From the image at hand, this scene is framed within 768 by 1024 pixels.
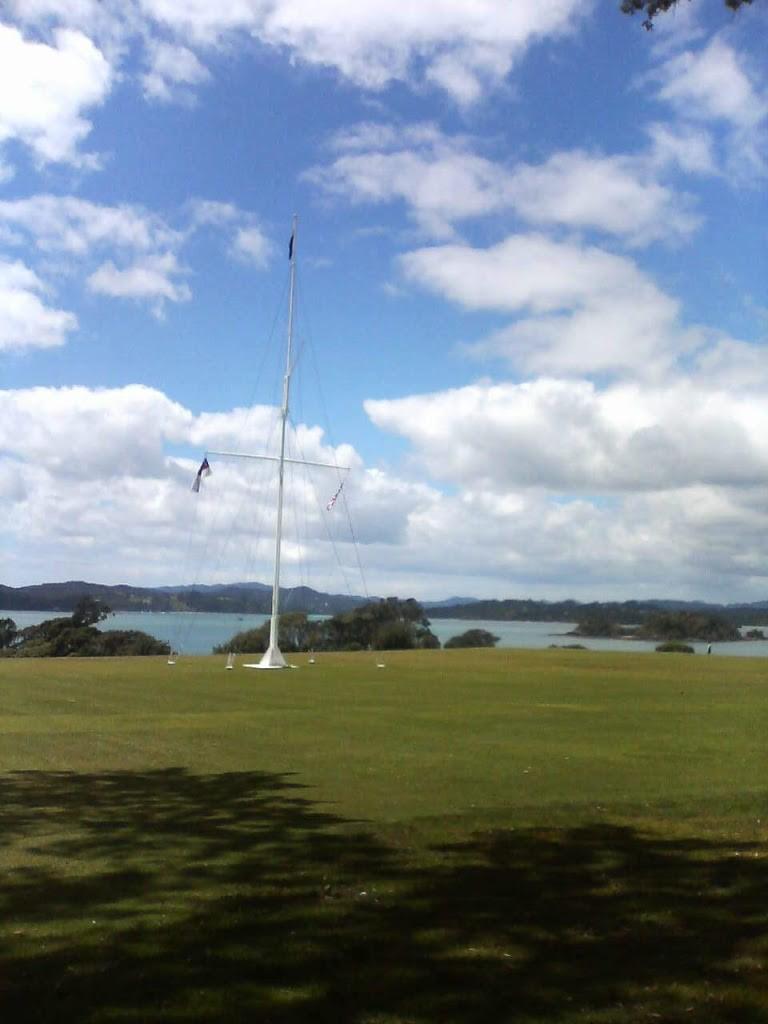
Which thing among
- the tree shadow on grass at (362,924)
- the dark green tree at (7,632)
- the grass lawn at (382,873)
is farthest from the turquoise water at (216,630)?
the tree shadow on grass at (362,924)

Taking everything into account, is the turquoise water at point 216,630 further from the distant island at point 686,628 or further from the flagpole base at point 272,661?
the flagpole base at point 272,661

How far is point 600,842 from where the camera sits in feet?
34.0

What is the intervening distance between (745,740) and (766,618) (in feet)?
167

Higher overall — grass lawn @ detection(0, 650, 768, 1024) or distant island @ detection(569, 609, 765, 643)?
→ distant island @ detection(569, 609, 765, 643)

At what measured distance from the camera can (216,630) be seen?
7844cm

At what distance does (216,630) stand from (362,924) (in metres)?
72.0

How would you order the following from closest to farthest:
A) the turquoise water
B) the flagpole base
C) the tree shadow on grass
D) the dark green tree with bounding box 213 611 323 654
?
the tree shadow on grass < the flagpole base < the turquoise water < the dark green tree with bounding box 213 611 323 654

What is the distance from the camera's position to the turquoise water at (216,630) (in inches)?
2122

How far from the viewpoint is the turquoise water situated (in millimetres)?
53906

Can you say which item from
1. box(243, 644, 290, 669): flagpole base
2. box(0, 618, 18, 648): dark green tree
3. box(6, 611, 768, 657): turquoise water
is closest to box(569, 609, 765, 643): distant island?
box(6, 611, 768, 657): turquoise water

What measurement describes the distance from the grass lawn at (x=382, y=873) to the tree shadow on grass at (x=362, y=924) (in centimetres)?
2

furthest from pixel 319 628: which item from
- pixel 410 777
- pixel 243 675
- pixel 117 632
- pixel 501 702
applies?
pixel 410 777

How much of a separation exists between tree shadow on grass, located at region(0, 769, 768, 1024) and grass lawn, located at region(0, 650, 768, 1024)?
0.02 meters

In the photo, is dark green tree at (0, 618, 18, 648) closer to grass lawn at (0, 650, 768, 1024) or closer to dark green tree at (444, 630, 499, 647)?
dark green tree at (444, 630, 499, 647)
